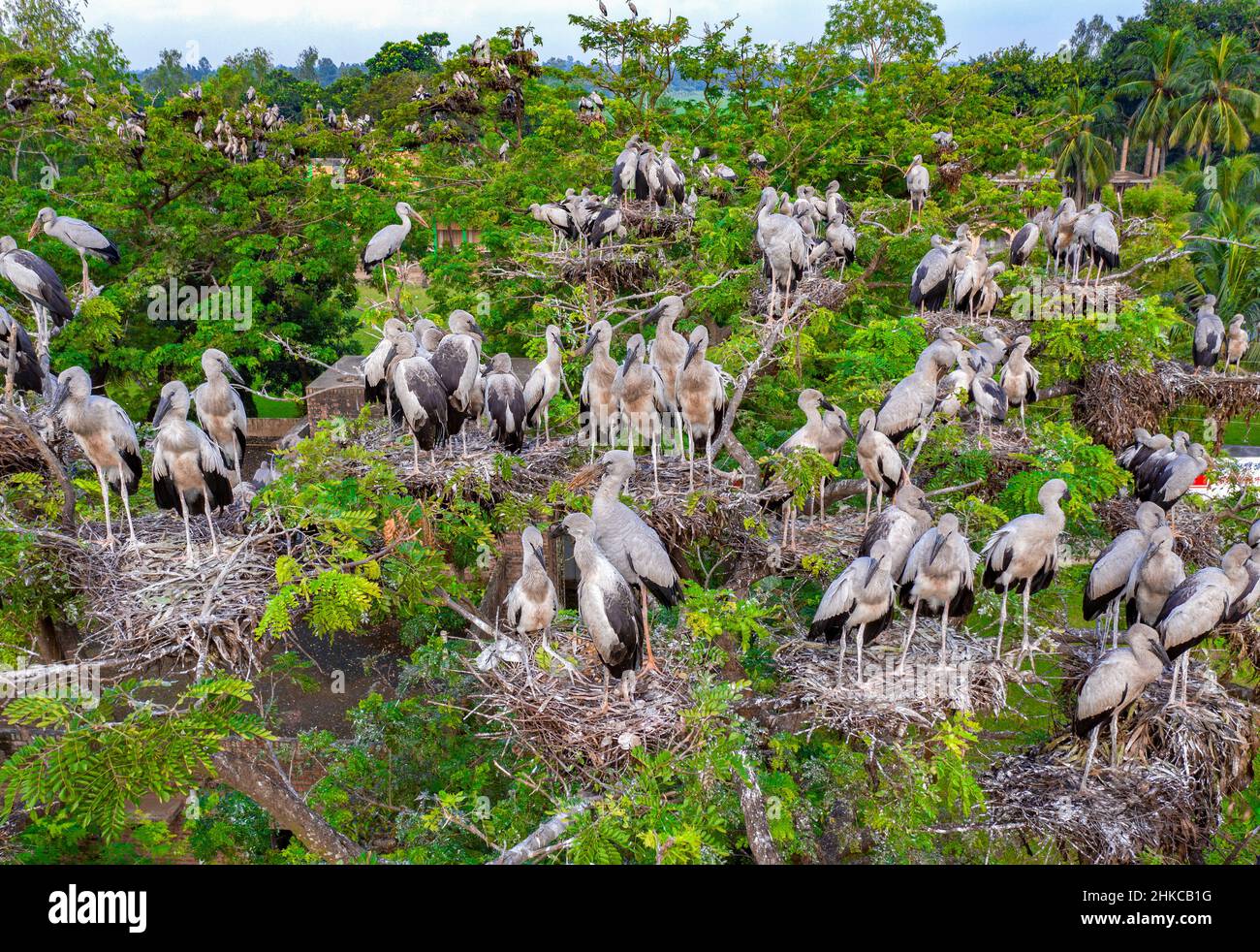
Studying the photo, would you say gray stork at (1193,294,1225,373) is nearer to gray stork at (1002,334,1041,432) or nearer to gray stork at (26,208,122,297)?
gray stork at (1002,334,1041,432)

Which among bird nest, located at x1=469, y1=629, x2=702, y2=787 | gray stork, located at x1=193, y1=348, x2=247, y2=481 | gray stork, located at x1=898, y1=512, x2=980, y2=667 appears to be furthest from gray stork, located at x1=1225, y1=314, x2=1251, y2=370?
gray stork, located at x1=193, y1=348, x2=247, y2=481

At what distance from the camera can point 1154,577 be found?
7699mm

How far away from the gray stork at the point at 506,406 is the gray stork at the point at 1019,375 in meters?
5.35

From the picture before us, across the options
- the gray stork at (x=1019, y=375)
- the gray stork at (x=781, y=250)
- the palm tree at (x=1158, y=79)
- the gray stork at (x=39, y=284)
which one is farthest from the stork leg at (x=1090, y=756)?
the palm tree at (x=1158, y=79)

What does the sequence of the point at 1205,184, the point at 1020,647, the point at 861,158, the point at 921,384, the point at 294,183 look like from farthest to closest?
the point at 1205,184 → the point at 294,183 → the point at 861,158 → the point at 921,384 → the point at 1020,647

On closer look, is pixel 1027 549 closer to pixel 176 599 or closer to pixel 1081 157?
pixel 176 599

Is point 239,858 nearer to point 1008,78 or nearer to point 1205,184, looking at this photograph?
point 1205,184

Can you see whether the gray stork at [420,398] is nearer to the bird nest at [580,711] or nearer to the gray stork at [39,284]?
the bird nest at [580,711]

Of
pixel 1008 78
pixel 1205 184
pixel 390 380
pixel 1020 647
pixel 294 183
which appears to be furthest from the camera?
pixel 1008 78

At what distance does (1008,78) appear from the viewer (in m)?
36.1

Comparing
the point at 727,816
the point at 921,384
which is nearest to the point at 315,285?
the point at 921,384

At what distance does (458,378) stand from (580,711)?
12.9 ft

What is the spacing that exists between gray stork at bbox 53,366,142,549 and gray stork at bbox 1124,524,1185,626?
27.6 ft
